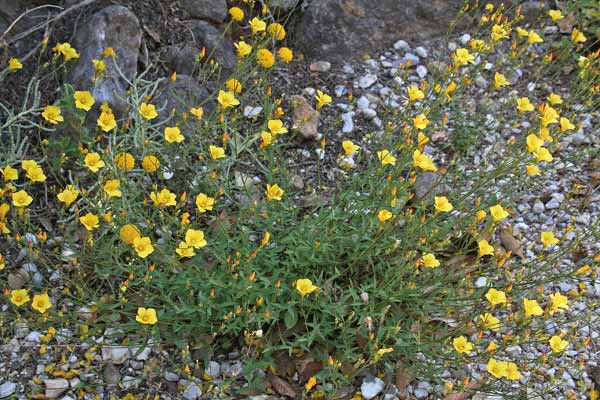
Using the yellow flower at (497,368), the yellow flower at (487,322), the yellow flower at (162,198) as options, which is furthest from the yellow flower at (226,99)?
the yellow flower at (497,368)

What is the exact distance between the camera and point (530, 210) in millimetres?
3949

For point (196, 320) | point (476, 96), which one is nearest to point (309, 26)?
point (476, 96)

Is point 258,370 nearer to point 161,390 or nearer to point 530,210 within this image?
A: point 161,390

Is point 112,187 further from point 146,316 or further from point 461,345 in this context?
point 461,345

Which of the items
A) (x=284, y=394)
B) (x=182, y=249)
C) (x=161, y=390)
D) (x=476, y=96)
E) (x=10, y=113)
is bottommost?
(x=161, y=390)

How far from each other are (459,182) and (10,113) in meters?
2.49

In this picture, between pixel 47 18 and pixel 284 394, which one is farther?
pixel 47 18

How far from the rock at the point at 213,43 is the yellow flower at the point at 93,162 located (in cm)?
145

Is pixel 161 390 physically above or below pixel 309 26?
below

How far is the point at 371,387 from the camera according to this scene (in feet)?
9.99

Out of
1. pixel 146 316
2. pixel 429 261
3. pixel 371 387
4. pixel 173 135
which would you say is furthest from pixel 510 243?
pixel 146 316

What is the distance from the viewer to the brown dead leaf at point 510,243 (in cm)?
367

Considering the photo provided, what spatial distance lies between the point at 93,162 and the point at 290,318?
1.14m

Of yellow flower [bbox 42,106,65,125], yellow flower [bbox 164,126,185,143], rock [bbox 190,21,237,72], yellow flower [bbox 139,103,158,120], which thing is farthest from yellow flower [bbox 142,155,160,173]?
rock [bbox 190,21,237,72]
